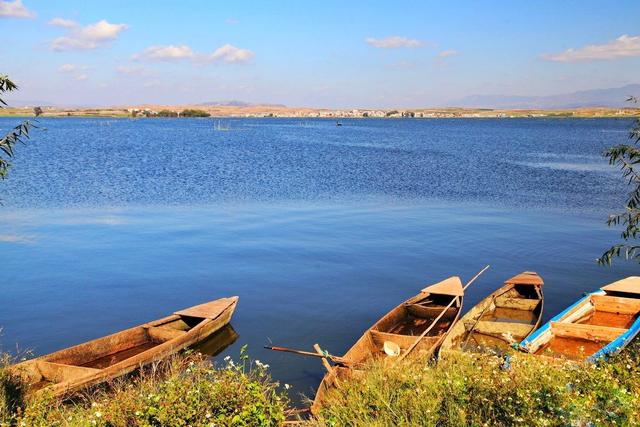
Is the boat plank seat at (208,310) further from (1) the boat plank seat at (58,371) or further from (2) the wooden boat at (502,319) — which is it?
(2) the wooden boat at (502,319)

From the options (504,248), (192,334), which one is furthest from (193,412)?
(504,248)

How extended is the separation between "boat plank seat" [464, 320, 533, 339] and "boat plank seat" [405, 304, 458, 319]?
2.52 ft

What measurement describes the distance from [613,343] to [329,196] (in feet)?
75.1

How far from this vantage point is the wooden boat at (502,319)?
13.3 metres

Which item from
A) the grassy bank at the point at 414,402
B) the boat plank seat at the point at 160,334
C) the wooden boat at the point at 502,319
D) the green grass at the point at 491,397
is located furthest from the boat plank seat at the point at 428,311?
the grassy bank at the point at 414,402

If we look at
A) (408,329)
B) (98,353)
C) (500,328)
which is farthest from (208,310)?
(500,328)

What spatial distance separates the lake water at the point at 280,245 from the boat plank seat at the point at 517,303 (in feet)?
3.24

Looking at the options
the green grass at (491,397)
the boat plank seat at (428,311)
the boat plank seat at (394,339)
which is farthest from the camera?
the boat plank seat at (428,311)

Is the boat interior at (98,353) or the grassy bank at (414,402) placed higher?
the grassy bank at (414,402)

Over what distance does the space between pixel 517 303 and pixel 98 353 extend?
36.4ft

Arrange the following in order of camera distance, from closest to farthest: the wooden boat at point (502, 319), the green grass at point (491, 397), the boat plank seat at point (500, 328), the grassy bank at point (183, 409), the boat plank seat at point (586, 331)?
the green grass at point (491, 397) → the grassy bank at point (183, 409) → the boat plank seat at point (586, 331) → the wooden boat at point (502, 319) → the boat plank seat at point (500, 328)

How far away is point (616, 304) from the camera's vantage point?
1530cm

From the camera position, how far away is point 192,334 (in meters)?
13.4

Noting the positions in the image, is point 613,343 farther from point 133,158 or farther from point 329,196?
point 133,158
